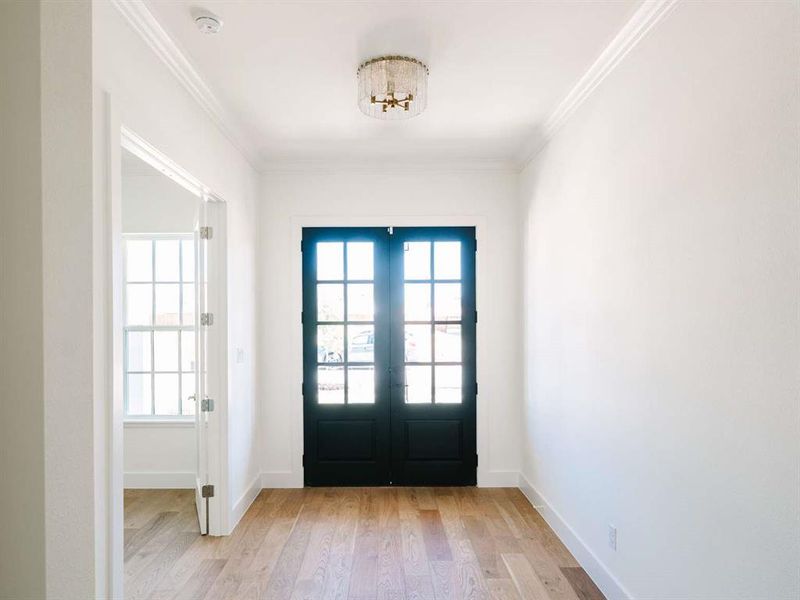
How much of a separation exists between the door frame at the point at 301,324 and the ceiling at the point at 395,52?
0.76 m

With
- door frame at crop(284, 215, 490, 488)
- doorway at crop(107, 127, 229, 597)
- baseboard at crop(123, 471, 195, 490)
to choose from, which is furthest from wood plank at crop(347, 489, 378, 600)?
baseboard at crop(123, 471, 195, 490)

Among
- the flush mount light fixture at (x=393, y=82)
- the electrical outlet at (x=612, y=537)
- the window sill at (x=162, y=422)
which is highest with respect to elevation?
the flush mount light fixture at (x=393, y=82)

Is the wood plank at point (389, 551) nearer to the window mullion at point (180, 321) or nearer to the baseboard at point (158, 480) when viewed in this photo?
the baseboard at point (158, 480)

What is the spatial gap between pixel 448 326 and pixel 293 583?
7.62 feet

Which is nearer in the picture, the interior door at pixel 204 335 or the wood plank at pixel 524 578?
the wood plank at pixel 524 578

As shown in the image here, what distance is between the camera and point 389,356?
431 centimetres

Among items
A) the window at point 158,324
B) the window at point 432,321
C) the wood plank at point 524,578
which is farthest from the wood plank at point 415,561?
the window at point 158,324

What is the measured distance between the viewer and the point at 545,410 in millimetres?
3598

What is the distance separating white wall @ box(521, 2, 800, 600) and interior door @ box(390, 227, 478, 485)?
1325 millimetres

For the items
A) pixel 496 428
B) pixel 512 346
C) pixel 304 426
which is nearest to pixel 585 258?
pixel 512 346

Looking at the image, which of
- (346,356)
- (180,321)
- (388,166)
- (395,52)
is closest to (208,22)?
(395,52)

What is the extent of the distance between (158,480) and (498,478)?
9.72 ft

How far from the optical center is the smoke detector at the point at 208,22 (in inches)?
83.9

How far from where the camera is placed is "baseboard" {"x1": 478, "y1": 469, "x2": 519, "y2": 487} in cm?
428
